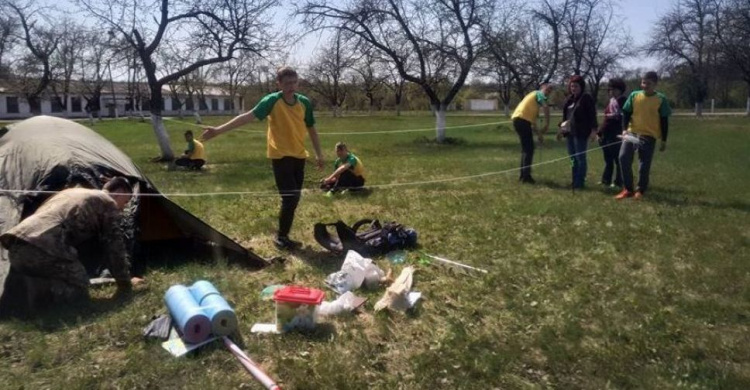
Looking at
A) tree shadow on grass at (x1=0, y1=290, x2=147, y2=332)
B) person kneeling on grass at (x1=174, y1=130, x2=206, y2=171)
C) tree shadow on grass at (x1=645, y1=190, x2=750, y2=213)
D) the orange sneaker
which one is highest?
person kneeling on grass at (x1=174, y1=130, x2=206, y2=171)

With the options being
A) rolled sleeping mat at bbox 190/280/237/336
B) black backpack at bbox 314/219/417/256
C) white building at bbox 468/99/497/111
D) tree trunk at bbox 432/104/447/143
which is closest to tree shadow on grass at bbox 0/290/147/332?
rolled sleeping mat at bbox 190/280/237/336

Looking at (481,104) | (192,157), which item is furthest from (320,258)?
(481,104)

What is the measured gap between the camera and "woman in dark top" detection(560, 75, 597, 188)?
9.91 meters

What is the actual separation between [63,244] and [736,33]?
46.4 meters

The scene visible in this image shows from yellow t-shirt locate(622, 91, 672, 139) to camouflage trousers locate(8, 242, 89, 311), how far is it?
7.62 metres

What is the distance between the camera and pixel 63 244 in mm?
4602

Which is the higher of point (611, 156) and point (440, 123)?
point (440, 123)

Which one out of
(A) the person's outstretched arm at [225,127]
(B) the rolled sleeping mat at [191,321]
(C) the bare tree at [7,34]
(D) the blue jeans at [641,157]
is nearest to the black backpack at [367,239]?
(A) the person's outstretched arm at [225,127]

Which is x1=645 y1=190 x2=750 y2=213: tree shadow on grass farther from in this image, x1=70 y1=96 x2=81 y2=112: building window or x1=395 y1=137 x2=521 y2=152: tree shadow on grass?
x1=70 y1=96 x2=81 y2=112: building window

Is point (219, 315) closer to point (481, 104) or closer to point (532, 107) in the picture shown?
point (532, 107)

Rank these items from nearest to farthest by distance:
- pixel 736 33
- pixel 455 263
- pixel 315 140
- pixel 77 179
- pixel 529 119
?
pixel 77 179 → pixel 455 263 → pixel 315 140 → pixel 529 119 → pixel 736 33

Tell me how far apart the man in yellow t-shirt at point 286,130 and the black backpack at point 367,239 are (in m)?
0.42

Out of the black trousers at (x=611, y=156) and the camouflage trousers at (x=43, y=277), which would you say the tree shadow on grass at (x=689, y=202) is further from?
the camouflage trousers at (x=43, y=277)

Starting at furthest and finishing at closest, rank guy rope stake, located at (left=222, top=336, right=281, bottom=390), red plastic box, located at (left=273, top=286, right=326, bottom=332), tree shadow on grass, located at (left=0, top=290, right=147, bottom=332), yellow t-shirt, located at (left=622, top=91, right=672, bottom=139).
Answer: yellow t-shirt, located at (left=622, top=91, right=672, bottom=139) → tree shadow on grass, located at (left=0, top=290, right=147, bottom=332) → red plastic box, located at (left=273, top=286, right=326, bottom=332) → guy rope stake, located at (left=222, top=336, right=281, bottom=390)
